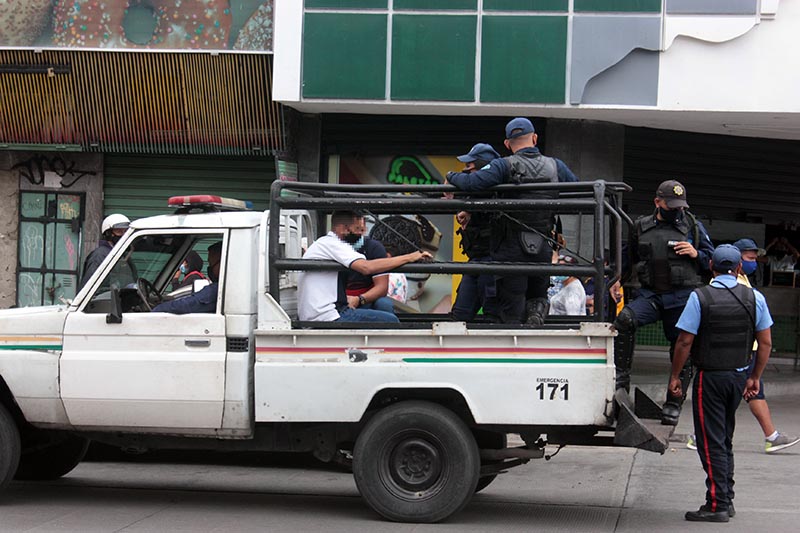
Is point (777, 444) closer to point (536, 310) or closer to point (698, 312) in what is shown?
→ point (698, 312)

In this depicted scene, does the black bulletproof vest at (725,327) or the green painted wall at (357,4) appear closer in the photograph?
the black bulletproof vest at (725,327)

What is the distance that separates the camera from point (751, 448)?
10.1 meters

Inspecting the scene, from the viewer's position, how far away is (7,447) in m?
7.04

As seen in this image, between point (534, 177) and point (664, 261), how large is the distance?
1.20 metres

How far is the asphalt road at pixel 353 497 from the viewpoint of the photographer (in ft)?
22.4

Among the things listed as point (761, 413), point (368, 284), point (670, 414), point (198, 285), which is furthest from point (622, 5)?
point (198, 285)

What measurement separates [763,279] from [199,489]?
1146 centimetres

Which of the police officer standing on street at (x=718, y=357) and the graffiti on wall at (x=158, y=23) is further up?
the graffiti on wall at (x=158, y=23)

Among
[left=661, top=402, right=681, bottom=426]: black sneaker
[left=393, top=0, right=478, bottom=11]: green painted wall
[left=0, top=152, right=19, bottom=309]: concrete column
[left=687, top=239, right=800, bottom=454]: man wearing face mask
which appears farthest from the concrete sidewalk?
[left=0, top=152, right=19, bottom=309]: concrete column

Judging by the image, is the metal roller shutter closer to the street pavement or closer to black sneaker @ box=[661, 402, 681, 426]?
the street pavement

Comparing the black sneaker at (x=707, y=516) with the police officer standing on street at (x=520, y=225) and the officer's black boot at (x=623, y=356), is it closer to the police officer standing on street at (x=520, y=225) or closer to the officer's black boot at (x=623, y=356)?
the officer's black boot at (x=623, y=356)

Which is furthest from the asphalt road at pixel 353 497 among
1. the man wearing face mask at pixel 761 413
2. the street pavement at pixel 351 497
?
the man wearing face mask at pixel 761 413

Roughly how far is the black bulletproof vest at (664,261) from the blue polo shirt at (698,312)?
1.69ft

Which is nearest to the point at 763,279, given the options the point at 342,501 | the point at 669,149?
the point at 669,149
